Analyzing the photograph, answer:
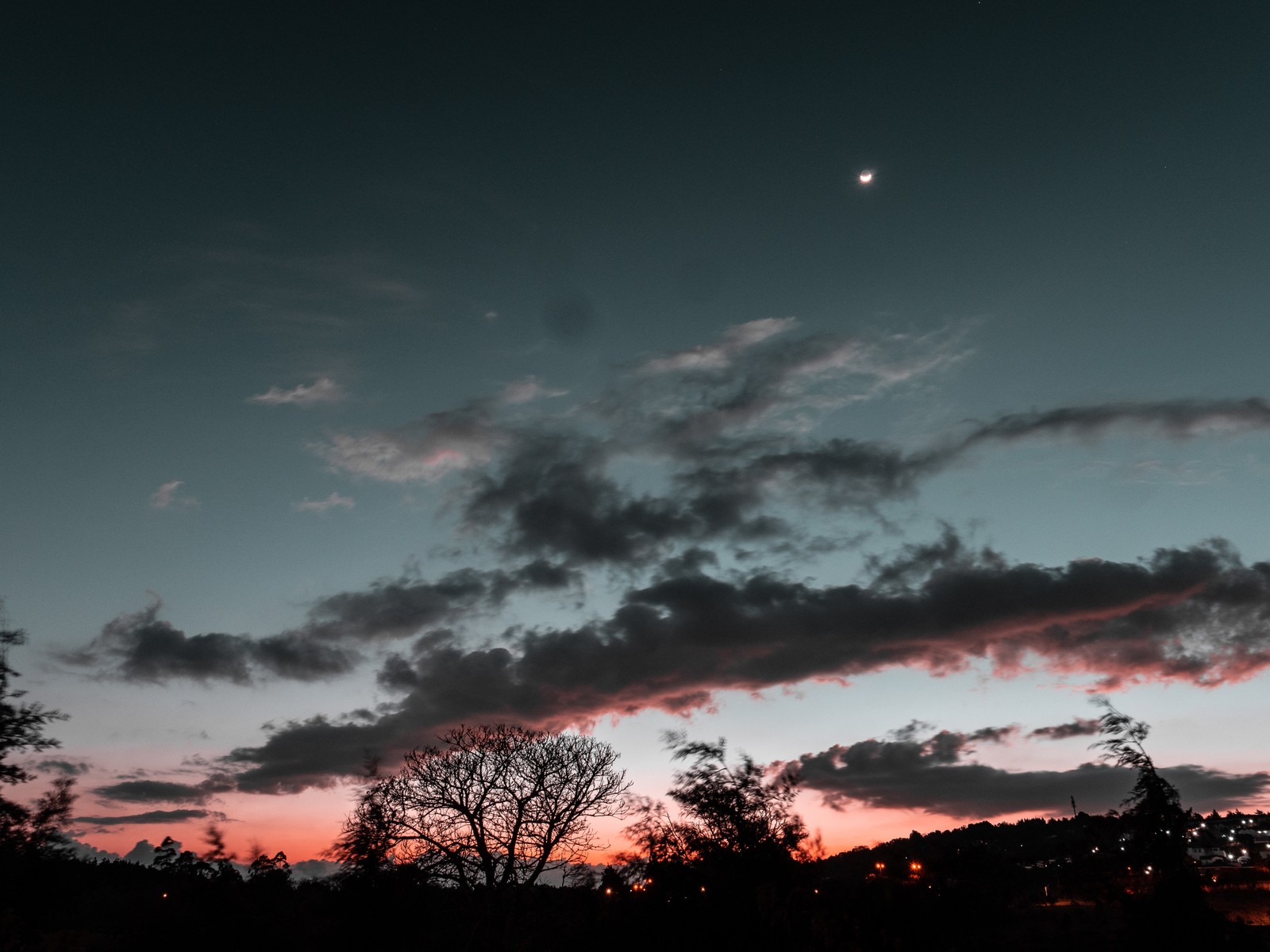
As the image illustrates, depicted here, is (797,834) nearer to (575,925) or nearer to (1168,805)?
(1168,805)

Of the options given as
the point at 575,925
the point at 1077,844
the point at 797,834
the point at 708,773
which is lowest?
the point at 575,925

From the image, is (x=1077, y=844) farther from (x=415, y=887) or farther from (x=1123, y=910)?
(x=415, y=887)

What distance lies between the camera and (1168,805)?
20.0 meters

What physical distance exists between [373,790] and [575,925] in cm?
1240

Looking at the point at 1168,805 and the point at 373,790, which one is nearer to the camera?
the point at 1168,805

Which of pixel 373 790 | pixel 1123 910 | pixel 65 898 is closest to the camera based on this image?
pixel 1123 910

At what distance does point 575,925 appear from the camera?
2973cm

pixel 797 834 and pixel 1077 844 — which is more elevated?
pixel 797 834

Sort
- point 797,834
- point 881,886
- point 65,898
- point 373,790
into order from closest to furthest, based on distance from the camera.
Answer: point 881,886, point 797,834, point 65,898, point 373,790

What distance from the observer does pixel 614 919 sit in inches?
810

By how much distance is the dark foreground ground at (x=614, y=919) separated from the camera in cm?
1279

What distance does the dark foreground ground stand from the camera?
12789 millimetres

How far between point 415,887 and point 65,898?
12.1m

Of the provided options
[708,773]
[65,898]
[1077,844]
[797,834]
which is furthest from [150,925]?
[1077,844]
